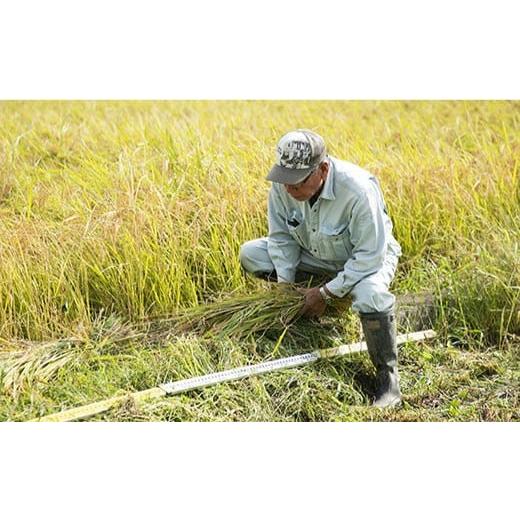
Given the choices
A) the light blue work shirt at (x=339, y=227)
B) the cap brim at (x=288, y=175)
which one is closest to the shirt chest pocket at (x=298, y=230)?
the light blue work shirt at (x=339, y=227)

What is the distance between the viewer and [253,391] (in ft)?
14.3

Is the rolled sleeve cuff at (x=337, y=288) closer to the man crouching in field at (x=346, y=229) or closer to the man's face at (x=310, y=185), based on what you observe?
the man crouching in field at (x=346, y=229)

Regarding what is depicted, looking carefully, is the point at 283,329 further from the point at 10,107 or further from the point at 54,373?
the point at 10,107

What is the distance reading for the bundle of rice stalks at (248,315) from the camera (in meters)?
4.62

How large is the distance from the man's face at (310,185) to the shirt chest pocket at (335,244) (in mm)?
194

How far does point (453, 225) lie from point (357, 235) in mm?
1076

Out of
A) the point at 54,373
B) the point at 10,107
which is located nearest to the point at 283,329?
the point at 54,373

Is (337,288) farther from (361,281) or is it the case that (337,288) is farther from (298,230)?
(298,230)

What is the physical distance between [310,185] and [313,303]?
0.55m

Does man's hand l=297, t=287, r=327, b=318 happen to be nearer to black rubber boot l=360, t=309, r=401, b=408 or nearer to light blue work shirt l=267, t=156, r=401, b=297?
light blue work shirt l=267, t=156, r=401, b=297

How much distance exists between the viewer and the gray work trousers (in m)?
4.40

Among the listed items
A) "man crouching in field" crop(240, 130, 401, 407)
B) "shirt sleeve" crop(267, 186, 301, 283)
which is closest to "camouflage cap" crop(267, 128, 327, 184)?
"man crouching in field" crop(240, 130, 401, 407)

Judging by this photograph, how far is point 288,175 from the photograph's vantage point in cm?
432

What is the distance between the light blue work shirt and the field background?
33cm
